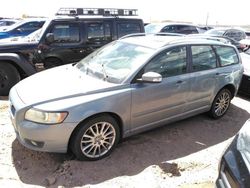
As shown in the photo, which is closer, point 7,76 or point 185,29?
point 7,76

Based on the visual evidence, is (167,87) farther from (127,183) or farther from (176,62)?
(127,183)

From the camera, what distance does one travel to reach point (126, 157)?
4.33m

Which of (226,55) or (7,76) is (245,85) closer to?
(226,55)

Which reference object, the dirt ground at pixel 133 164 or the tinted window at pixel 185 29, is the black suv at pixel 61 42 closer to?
the dirt ground at pixel 133 164

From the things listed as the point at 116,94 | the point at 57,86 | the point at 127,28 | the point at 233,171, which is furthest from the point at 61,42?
the point at 233,171

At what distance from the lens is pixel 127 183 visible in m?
3.71

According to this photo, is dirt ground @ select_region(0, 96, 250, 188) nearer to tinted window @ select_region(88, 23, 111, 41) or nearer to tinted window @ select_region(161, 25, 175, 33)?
tinted window @ select_region(88, 23, 111, 41)

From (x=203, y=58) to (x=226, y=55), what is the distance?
80 centimetres

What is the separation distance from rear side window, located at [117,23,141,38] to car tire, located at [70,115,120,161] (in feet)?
13.9

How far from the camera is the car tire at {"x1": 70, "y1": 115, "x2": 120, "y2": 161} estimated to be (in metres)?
3.97

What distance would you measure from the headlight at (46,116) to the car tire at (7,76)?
11.4 ft

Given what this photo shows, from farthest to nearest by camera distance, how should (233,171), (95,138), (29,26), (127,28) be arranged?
(29,26) → (127,28) → (95,138) → (233,171)

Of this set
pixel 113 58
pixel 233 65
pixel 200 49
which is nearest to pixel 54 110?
pixel 113 58

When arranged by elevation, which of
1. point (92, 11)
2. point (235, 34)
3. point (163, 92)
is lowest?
point (235, 34)
